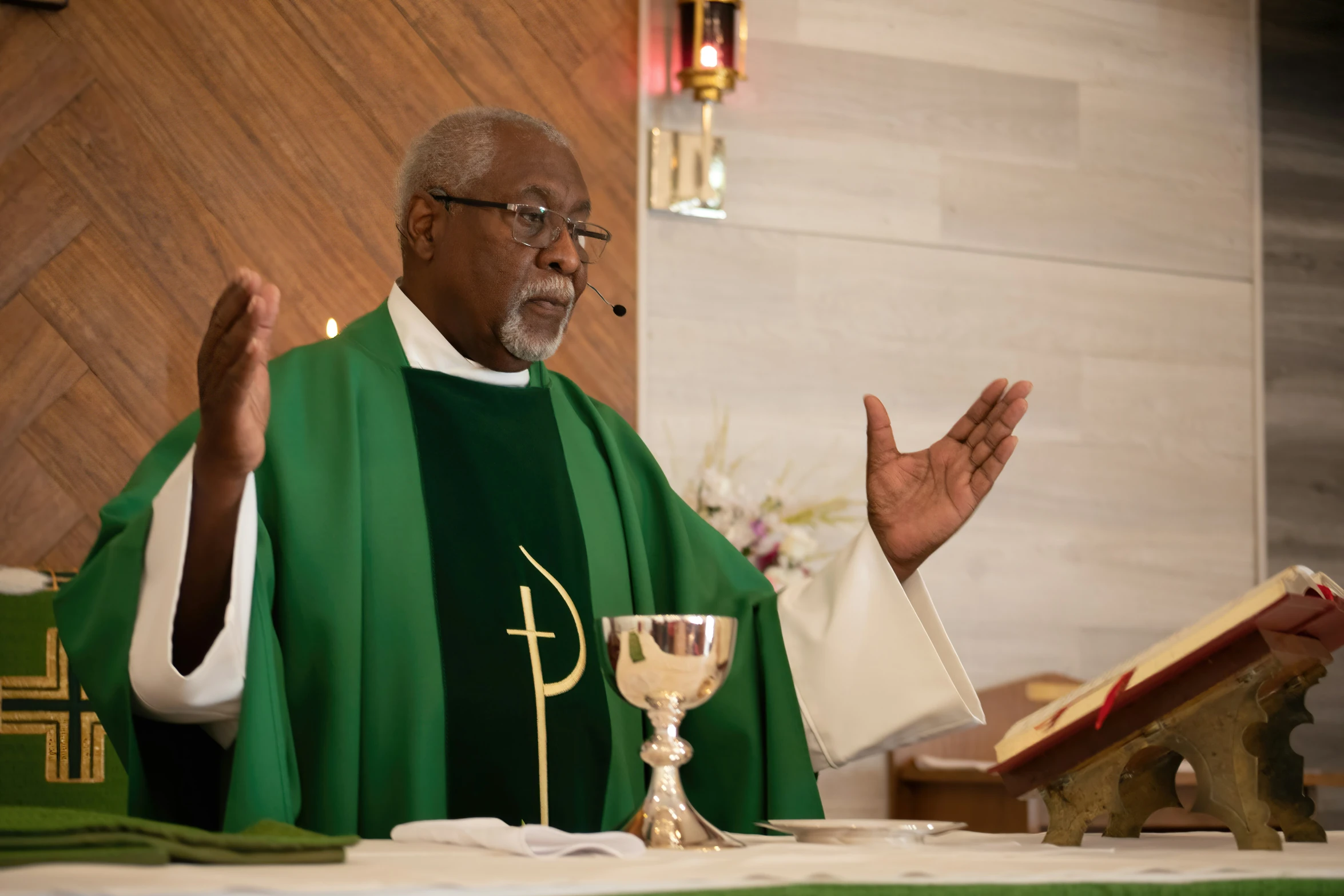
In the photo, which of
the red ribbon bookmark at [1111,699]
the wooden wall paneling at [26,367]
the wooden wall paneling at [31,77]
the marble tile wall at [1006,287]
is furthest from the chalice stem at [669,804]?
the wooden wall paneling at [31,77]

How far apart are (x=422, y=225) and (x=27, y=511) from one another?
177cm

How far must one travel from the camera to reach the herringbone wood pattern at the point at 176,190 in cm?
407

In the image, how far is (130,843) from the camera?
46.2 inches

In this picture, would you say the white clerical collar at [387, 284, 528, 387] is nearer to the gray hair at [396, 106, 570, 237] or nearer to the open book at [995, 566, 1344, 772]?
the gray hair at [396, 106, 570, 237]

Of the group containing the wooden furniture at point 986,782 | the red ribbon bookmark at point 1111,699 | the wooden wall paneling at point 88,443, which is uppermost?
the wooden wall paneling at point 88,443

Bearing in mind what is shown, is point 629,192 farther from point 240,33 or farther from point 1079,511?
point 1079,511

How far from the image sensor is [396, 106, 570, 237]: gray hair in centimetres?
288

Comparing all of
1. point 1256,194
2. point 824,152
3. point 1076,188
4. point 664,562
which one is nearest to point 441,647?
point 664,562

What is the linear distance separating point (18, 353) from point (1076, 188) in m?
3.63

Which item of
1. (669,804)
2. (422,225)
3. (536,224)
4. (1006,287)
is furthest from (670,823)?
(1006,287)

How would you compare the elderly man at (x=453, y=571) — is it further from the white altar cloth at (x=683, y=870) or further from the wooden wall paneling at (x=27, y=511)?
the wooden wall paneling at (x=27, y=511)

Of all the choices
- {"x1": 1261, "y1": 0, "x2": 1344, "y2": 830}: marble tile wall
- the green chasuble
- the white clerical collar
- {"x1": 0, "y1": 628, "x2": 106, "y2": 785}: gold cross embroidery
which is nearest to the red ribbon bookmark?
the green chasuble

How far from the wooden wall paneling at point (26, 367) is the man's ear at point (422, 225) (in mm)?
1637

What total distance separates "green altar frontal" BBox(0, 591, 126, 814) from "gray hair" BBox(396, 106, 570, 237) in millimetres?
1320
